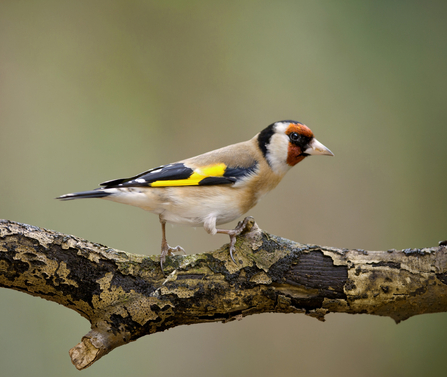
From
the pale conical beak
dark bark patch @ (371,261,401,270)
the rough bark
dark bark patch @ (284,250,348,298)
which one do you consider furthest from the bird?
dark bark patch @ (371,261,401,270)

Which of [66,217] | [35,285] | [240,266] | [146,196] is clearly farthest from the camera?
[66,217]

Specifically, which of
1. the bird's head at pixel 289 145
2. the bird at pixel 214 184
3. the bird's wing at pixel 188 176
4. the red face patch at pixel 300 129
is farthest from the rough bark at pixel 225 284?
the red face patch at pixel 300 129

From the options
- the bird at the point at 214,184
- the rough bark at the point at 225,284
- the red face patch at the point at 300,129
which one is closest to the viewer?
the rough bark at the point at 225,284

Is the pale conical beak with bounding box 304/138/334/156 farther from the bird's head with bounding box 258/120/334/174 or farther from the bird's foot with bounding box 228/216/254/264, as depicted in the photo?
the bird's foot with bounding box 228/216/254/264

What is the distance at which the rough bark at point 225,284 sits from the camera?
56.8 inches

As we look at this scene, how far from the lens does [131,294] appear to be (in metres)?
1.49

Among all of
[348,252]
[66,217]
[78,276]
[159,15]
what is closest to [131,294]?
[78,276]

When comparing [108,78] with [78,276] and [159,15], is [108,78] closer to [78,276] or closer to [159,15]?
[159,15]

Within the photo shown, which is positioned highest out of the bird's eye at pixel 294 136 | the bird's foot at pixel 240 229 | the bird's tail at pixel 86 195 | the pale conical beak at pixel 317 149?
the bird's tail at pixel 86 195

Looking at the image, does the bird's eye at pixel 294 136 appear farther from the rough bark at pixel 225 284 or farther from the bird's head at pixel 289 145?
the rough bark at pixel 225 284

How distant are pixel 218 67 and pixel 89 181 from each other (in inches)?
49.9

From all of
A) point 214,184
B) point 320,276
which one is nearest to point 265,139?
point 214,184

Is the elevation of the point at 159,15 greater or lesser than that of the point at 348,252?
greater

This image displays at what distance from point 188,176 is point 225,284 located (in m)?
0.47
